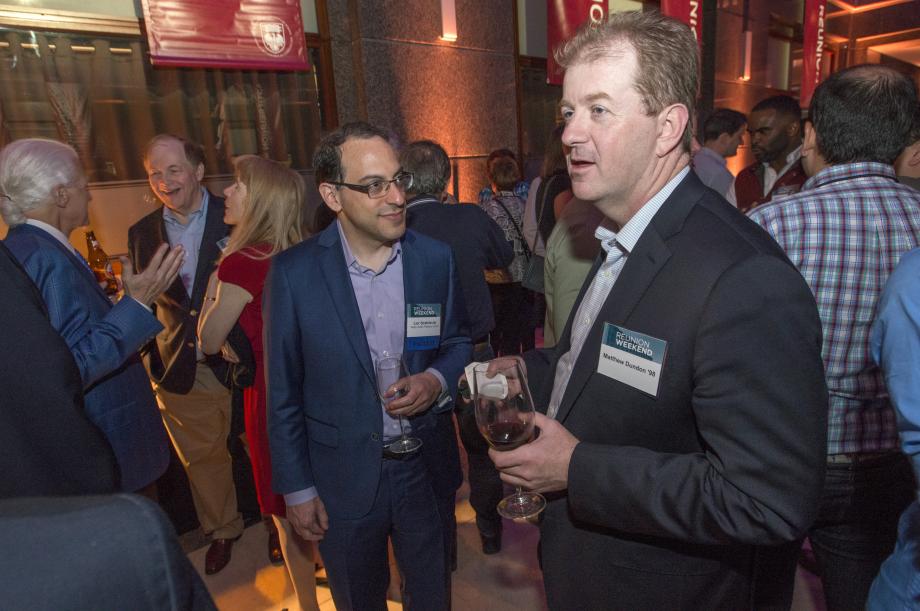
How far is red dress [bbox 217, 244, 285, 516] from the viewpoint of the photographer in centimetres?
193

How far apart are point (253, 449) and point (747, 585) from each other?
1758 mm

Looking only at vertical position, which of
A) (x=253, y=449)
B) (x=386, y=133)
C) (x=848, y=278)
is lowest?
(x=253, y=449)

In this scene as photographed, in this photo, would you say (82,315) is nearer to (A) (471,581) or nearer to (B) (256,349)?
(B) (256,349)

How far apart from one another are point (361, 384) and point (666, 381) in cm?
97

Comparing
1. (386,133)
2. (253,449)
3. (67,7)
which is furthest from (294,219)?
(67,7)

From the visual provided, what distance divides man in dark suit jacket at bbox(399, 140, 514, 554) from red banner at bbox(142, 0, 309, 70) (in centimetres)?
245

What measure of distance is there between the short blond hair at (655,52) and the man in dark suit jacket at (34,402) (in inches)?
55.7

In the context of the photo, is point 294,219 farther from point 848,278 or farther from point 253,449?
point 848,278

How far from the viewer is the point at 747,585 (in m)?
1.14

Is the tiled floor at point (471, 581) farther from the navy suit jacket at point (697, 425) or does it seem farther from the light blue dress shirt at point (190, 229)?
the light blue dress shirt at point (190, 229)

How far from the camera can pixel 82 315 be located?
1791mm

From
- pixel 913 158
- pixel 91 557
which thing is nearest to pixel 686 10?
pixel 913 158

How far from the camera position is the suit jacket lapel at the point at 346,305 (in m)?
1.61

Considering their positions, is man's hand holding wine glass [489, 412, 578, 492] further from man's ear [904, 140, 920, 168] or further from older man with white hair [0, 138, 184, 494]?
man's ear [904, 140, 920, 168]
